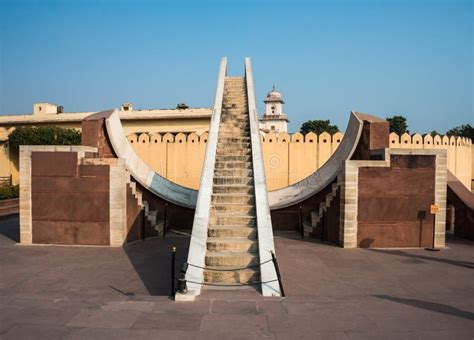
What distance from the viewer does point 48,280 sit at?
666 cm

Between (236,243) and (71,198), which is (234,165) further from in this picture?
(71,198)

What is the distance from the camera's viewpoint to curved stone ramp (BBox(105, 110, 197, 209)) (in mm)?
10641

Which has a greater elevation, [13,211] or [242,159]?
[242,159]

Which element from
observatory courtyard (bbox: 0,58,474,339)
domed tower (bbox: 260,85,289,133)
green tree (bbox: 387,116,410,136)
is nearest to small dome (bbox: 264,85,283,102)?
domed tower (bbox: 260,85,289,133)

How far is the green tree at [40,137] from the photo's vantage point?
2994 cm

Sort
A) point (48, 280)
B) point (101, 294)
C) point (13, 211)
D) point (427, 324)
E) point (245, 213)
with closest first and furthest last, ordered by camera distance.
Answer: point (427, 324) → point (101, 294) → point (48, 280) → point (245, 213) → point (13, 211)

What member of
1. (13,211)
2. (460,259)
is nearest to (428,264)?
(460,259)

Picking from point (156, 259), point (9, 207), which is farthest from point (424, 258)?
point (9, 207)

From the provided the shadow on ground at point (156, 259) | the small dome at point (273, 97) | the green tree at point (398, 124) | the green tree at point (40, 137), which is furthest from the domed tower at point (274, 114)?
the shadow on ground at point (156, 259)

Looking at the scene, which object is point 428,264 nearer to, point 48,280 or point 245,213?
point 245,213

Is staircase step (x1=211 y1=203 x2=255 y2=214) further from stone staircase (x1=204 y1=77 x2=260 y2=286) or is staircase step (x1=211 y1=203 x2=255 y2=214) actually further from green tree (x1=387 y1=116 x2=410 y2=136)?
green tree (x1=387 y1=116 x2=410 y2=136)

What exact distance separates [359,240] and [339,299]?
4133mm

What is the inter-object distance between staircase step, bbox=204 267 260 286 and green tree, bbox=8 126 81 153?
88.1 ft

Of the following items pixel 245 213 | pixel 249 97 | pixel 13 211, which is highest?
pixel 249 97
